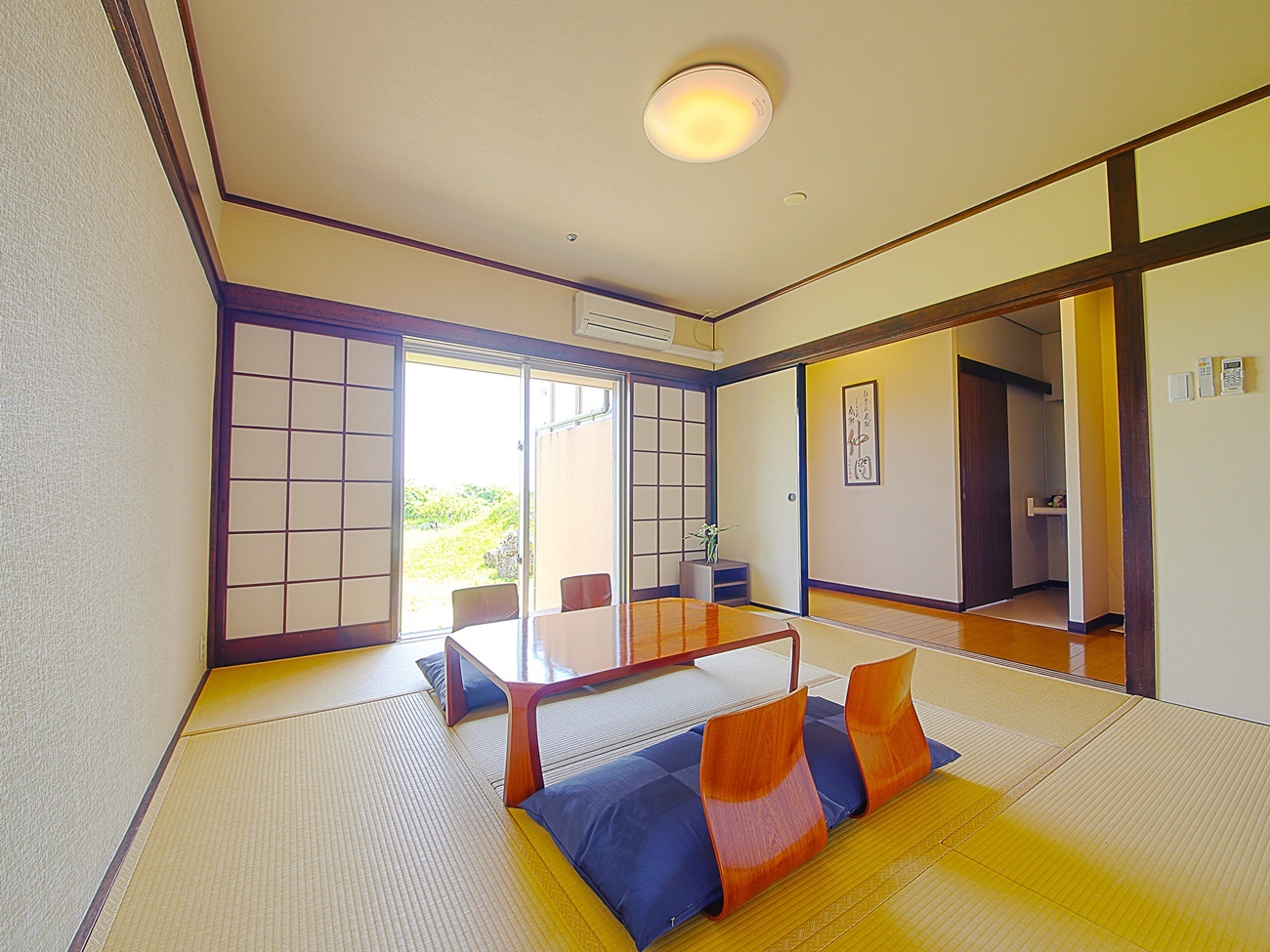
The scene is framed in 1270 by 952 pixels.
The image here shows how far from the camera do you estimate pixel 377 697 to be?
8.50ft

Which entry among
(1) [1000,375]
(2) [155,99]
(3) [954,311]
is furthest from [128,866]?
(1) [1000,375]

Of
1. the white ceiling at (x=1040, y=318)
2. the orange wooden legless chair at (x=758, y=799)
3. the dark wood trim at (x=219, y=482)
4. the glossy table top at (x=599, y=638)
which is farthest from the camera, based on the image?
the white ceiling at (x=1040, y=318)

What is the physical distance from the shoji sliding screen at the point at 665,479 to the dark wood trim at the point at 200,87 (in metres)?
3.07

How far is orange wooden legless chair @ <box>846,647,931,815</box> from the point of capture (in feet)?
5.35

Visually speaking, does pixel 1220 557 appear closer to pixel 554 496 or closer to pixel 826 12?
pixel 826 12

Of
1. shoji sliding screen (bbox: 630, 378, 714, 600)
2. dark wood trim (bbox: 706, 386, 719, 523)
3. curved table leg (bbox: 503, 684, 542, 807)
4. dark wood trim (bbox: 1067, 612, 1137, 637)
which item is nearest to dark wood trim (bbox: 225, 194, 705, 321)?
shoji sliding screen (bbox: 630, 378, 714, 600)

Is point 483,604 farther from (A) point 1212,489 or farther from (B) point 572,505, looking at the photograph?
(A) point 1212,489

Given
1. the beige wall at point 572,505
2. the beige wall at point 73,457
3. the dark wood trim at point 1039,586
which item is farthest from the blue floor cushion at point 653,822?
the dark wood trim at point 1039,586

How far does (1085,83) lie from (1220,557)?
2.17m

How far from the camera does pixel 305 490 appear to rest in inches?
130

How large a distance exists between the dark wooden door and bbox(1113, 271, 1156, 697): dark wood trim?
2.18 metres

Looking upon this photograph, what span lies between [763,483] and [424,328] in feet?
10.2

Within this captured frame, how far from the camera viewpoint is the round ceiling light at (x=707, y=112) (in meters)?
2.13

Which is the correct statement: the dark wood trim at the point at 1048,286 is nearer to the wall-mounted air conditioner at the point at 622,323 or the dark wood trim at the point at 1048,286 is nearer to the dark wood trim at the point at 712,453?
the dark wood trim at the point at 712,453
